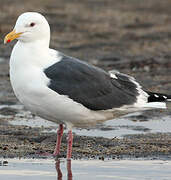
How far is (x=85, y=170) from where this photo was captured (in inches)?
301

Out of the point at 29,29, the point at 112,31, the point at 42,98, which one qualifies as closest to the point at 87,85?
the point at 42,98

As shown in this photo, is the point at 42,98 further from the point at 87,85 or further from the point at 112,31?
the point at 112,31

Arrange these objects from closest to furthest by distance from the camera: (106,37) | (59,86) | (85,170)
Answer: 1. (85,170)
2. (59,86)
3. (106,37)

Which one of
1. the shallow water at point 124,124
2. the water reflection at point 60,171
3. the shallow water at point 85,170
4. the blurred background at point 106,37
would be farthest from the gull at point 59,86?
the shallow water at point 124,124

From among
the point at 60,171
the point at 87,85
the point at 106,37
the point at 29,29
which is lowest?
the point at 60,171

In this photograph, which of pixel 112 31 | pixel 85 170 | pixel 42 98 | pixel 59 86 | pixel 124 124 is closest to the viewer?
pixel 85 170

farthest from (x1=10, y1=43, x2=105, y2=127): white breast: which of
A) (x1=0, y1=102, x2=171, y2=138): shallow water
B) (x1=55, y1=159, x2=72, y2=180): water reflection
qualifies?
(x1=0, y1=102, x2=171, y2=138): shallow water

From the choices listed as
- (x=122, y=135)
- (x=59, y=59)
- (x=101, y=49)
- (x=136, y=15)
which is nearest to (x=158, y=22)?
(x=136, y=15)

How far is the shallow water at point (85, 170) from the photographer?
24.3ft

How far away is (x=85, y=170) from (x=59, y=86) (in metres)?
1.03

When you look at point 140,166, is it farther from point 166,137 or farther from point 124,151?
point 166,137

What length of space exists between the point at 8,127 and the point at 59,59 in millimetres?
1930

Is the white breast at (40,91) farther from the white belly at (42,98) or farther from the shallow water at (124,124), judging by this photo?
the shallow water at (124,124)

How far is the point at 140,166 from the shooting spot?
7.86 meters
